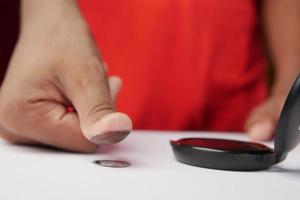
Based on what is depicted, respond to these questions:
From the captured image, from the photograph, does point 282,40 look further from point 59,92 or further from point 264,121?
point 59,92

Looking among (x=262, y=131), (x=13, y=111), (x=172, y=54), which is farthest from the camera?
(x=172, y=54)

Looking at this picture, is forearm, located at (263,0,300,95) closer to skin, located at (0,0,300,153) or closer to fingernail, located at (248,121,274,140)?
fingernail, located at (248,121,274,140)

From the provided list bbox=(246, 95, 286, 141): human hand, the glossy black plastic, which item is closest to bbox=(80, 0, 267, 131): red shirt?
bbox=(246, 95, 286, 141): human hand

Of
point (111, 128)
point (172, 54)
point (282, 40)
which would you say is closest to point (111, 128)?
point (111, 128)

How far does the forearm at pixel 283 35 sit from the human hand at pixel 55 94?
513 mm

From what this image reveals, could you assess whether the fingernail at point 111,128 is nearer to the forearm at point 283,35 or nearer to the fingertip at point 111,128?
the fingertip at point 111,128

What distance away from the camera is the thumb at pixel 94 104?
41cm

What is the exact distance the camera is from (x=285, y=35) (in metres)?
0.98

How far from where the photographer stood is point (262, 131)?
66 cm

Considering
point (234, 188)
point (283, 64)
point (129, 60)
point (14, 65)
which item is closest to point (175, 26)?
point (129, 60)

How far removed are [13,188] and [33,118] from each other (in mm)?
155

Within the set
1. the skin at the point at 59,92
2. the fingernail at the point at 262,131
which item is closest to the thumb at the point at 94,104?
the skin at the point at 59,92

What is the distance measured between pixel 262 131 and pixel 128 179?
340 millimetres

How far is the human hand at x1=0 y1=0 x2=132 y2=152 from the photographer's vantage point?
46cm
